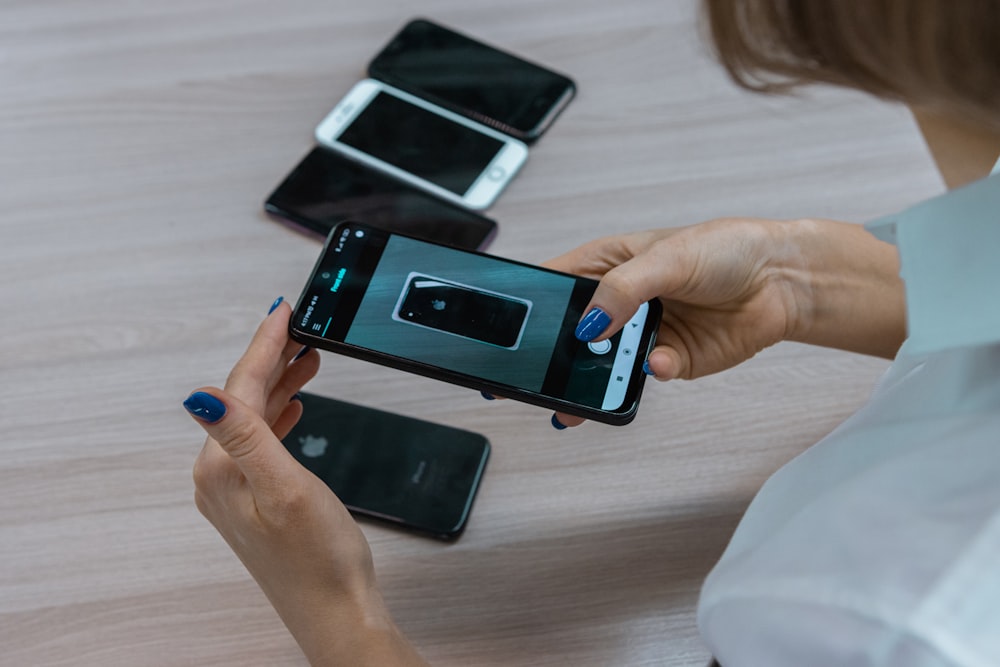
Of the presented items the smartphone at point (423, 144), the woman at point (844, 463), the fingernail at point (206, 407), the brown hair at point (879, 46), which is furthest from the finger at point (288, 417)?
the brown hair at point (879, 46)

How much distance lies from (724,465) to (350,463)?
0.27 metres

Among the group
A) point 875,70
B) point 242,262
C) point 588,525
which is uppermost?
point 875,70

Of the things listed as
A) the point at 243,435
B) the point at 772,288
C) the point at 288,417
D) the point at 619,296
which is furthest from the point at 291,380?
the point at 772,288

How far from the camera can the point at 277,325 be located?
23.2 inches

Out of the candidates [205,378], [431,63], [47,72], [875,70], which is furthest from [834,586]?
[47,72]

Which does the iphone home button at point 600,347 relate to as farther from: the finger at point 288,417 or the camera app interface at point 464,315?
the finger at point 288,417

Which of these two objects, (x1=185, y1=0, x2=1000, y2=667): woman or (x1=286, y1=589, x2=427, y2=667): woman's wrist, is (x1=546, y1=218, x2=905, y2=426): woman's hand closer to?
(x1=185, y1=0, x2=1000, y2=667): woman

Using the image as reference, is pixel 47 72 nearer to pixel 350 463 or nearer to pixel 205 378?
pixel 205 378

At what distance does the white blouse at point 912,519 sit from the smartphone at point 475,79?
1.42 feet

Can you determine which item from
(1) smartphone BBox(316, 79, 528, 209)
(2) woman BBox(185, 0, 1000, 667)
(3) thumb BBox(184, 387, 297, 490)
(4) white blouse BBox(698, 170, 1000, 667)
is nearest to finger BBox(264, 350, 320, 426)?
(2) woman BBox(185, 0, 1000, 667)

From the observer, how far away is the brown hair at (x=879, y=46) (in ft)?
1.13

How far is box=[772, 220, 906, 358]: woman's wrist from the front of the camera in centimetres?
67

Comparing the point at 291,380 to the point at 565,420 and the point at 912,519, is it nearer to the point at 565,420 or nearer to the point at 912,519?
the point at 565,420

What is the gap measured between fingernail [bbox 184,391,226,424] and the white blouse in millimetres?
289
